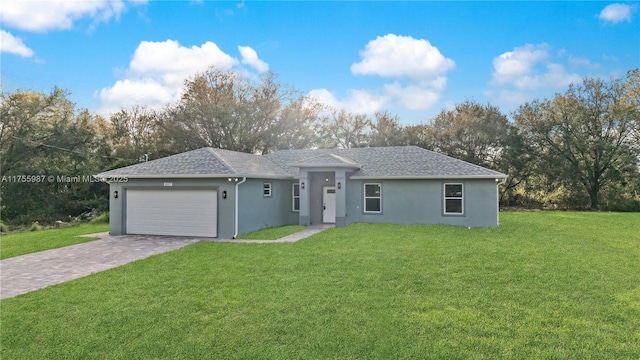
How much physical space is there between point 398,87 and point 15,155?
26.2m

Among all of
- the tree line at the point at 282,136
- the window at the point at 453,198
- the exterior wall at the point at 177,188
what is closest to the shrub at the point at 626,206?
the tree line at the point at 282,136

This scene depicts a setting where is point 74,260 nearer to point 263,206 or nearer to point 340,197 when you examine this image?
point 263,206

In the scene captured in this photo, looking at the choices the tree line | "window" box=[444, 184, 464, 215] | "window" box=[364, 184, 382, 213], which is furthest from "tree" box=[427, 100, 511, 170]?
"window" box=[364, 184, 382, 213]

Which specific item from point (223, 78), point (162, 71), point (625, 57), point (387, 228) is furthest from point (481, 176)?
point (223, 78)

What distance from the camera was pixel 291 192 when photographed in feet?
62.0

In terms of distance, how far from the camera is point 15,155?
1031 inches

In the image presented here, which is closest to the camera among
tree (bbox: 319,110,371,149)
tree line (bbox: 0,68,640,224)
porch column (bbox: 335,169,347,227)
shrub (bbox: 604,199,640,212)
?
porch column (bbox: 335,169,347,227)

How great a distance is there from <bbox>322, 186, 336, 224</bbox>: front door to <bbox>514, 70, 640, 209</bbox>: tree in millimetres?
20161

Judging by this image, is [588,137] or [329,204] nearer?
[329,204]

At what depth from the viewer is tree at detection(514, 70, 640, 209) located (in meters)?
28.2

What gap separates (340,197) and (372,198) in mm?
1550

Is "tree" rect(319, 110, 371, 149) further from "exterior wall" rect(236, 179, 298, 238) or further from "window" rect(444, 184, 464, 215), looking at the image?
"window" rect(444, 184, 464, 215)

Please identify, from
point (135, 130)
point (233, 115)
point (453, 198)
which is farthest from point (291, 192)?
point (135, 130)

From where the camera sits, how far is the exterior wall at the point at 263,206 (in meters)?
14.7
